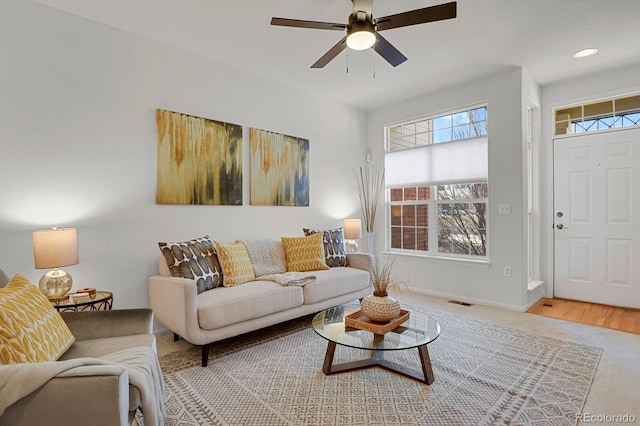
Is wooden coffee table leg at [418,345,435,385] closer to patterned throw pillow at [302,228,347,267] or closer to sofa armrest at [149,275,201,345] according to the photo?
sofa armrest at [149,275,201,345]

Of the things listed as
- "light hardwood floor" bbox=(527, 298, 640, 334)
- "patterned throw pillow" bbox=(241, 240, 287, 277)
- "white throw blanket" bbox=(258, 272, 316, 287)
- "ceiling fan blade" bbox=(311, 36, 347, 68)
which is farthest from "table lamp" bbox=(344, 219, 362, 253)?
"ceiling fan blade" bbox=(311, 36, 347, 68)

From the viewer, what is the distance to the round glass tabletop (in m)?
1.97

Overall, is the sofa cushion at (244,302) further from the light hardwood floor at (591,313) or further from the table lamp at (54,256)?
the light hardwood floor at (591,313)

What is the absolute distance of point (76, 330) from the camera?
A: 5.77 ft

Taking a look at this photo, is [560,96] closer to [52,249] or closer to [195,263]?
[195,263]

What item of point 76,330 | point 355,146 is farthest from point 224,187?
point 355,146

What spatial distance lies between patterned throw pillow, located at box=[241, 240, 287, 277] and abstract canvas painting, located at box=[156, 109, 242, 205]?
558mm

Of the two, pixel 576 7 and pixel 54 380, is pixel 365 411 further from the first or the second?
pixel 576 7

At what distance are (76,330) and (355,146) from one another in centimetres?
412

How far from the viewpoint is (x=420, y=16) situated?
1.96m

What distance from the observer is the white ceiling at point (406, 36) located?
2.51 meters

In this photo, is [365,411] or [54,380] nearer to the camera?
[54,380]

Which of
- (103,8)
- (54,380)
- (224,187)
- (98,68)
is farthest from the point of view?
(224,187)

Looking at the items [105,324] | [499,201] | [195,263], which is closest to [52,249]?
[105,324]
